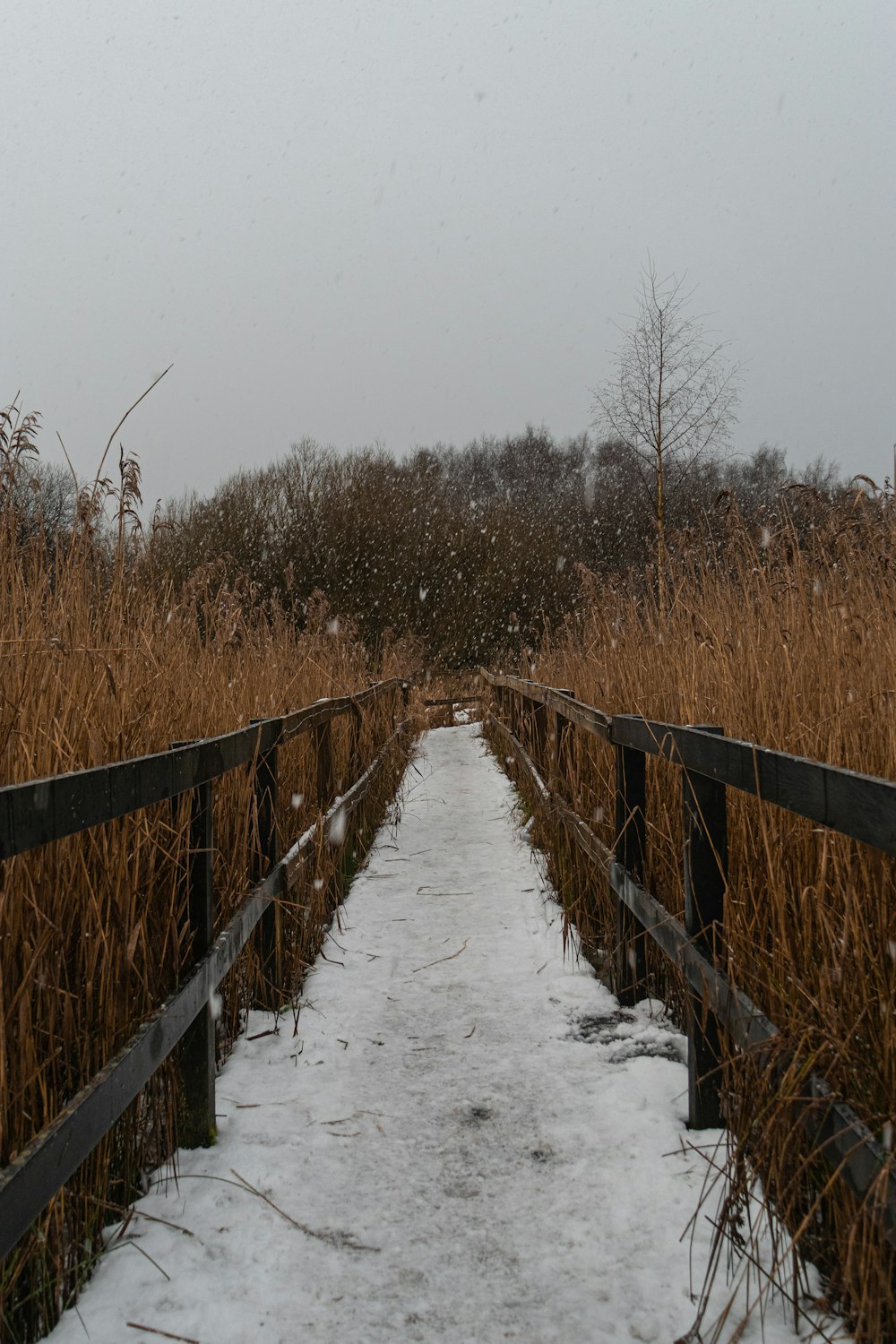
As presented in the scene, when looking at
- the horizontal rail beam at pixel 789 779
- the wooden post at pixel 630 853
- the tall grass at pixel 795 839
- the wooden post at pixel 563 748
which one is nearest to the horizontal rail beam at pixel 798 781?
the horizontal rail beam at pixel 789 779

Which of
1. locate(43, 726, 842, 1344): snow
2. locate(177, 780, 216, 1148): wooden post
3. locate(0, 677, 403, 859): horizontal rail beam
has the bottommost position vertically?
locate(43, 726, 842, 1344): snow

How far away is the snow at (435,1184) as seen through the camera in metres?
1.75

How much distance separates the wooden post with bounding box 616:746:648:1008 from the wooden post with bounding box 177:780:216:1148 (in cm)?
145

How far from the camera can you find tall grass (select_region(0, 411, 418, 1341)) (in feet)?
5.55

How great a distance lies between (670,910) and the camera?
3066 millimetres

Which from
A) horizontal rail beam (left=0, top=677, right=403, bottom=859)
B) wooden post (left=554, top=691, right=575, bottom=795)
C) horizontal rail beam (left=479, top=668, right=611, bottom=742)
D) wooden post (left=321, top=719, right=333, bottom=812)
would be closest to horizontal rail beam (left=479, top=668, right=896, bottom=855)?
horizontal rail beam (left=479, top=668, right=611, bottom=742)

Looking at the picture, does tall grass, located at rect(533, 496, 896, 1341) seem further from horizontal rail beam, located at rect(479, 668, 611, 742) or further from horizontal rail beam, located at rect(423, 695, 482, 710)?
horizontal rail beam, located at rect(423, 695, 482, 710)

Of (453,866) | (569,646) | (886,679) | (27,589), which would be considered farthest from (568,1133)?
(569,646)

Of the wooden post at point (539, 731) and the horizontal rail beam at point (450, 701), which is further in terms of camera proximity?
the horizontal rail beam at point (450, 701)

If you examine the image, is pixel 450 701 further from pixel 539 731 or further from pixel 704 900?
pixel 704 900

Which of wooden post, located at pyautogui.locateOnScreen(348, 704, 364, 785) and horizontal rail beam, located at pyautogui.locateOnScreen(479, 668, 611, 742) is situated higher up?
horizontal rail beam, located at pyautogui.locateOnScreen(479, 668, 611, 742)

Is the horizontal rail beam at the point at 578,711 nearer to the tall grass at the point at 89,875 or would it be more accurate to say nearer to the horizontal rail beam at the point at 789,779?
the horizontal rail beam at the point at 789,779

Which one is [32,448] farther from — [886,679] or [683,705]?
→ [886,679]

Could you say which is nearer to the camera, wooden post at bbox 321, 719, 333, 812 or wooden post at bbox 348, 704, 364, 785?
wooden post at bbox 321, 719, 333, 812
